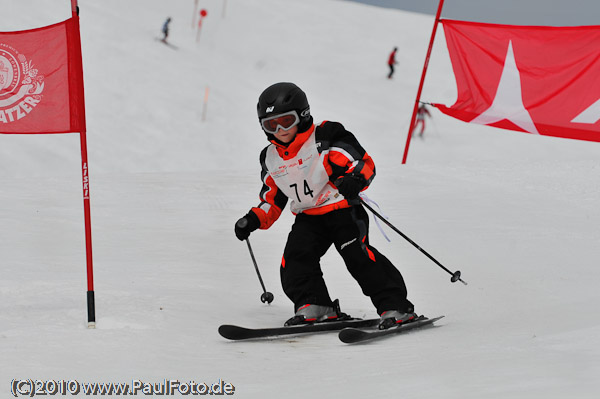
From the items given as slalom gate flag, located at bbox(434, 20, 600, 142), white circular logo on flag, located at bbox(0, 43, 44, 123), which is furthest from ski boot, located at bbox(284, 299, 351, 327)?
slalom gate flag, located at bbox(434, 20, 600, 142)

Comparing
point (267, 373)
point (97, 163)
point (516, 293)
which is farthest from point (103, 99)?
point (267, 373)

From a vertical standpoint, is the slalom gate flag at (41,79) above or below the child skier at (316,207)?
above

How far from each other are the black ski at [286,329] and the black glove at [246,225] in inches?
25.8

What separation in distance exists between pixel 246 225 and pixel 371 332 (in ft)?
3.47

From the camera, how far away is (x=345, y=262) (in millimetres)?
4180

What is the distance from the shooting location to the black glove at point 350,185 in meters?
3.85

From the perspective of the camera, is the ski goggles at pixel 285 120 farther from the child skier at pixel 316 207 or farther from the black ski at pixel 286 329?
the black ski at pixel 286 329

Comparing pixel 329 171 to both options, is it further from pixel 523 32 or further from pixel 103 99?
pixel 103 99

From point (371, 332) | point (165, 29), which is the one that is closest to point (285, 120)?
point (371, 332)

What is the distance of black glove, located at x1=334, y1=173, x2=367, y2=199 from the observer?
3.85 m

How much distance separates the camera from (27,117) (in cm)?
400

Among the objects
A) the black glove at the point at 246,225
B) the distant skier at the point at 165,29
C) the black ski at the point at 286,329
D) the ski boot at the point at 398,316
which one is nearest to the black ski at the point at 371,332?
the ski boot at the point at 398,316

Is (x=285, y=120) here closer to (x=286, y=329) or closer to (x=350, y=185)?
(x=350, y=185)

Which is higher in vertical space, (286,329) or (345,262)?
(345,262)
